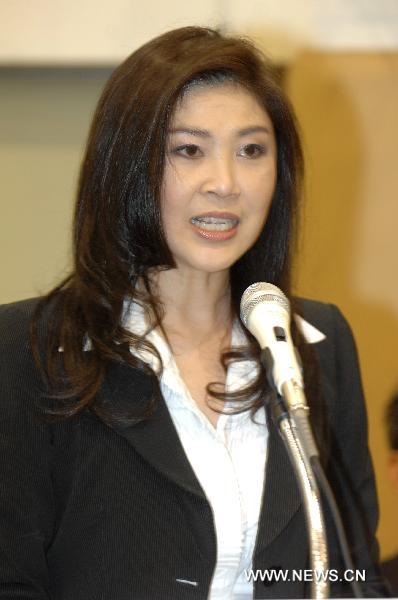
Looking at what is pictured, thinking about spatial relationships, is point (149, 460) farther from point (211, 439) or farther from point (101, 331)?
A: point (101, 331)

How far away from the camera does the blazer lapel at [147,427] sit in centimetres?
159

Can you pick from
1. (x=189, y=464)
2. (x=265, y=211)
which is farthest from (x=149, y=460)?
(x=265, y=211)

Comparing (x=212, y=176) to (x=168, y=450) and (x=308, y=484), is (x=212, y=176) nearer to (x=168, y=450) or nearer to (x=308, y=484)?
(x=168, y=450)

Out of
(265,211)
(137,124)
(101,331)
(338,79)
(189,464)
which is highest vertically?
(338,79)

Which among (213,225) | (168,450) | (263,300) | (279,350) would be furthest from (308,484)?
(213,225)

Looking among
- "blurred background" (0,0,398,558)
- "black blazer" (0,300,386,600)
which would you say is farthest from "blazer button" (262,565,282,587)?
"blurred background" (0,0,398,558)

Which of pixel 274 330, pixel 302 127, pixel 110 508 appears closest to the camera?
pixel 274 330

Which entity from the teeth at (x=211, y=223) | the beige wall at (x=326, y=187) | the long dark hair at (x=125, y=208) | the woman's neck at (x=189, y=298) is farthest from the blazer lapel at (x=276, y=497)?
the beige wall at (x=326, y=187)

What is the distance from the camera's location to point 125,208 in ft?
5.67

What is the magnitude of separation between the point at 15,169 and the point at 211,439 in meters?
1.64

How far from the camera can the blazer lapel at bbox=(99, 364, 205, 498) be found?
159 centimetres

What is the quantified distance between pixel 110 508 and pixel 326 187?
179cm

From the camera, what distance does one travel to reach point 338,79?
10.1ft

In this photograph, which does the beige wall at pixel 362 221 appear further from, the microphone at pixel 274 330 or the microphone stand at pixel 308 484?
the microphone stand at pixel 308 484
